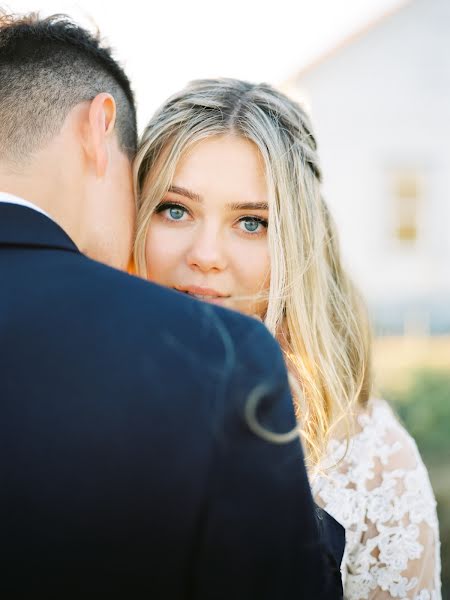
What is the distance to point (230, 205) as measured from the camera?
2.81 m

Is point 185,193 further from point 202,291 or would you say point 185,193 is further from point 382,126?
point 382,126

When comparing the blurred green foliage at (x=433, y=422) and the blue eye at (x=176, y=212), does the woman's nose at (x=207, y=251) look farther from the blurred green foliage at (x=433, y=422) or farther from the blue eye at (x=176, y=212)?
the blurred green foliage at (x=433, y=422)

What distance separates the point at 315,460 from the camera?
2846 millimetres

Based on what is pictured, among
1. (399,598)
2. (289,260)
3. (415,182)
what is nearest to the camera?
(399,598)

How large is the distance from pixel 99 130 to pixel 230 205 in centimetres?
79

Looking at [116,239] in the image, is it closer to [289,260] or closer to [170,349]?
[289,260]

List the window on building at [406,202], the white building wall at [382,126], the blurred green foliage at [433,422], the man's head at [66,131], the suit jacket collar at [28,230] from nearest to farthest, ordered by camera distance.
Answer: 1. the suit jacket collar at [28,230]
2. the man's head at [66,131]
3. the blurred green foliage at [433,422]
4. the white building wall at [382,126]
5. the window on building at [406,202]

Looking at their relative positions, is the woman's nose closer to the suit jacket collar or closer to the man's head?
the man's head

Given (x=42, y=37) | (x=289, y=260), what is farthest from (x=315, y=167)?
(x=42, y=37)

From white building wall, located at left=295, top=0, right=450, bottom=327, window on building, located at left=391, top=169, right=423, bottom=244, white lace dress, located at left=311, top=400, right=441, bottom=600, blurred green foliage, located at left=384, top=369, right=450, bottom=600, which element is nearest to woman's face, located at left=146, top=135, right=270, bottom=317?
white lace dress, located at left=311, top=400, right=441, bottom=600

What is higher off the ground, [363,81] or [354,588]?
[363,81]

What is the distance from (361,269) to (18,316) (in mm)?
10953

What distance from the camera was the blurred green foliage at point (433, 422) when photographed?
17.0 ft

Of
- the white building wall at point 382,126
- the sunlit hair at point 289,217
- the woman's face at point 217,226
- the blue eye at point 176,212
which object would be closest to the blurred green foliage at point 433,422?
the sunlit hair at point 289,217
